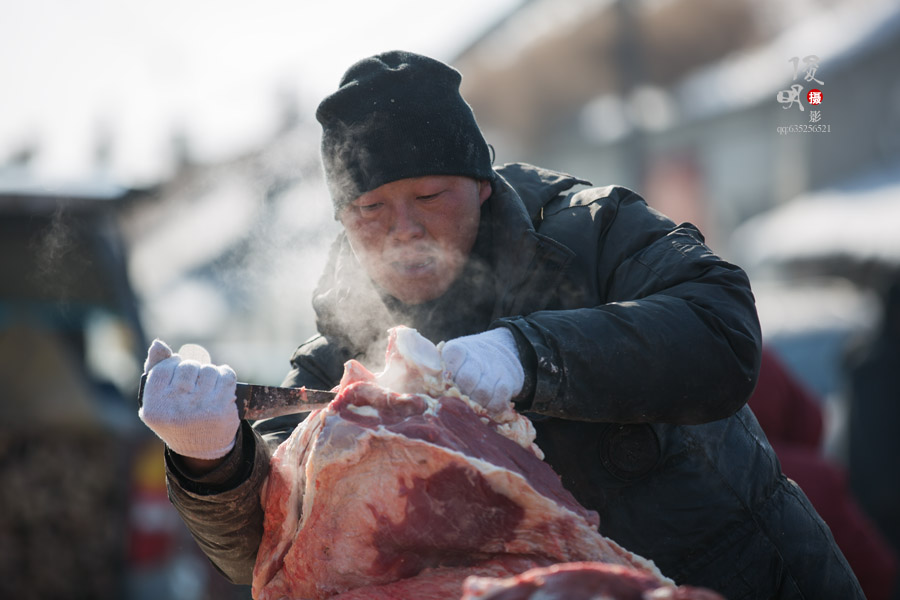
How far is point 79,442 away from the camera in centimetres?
604

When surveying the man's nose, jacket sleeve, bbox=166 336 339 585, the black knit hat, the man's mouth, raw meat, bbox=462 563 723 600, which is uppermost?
the black knit hat

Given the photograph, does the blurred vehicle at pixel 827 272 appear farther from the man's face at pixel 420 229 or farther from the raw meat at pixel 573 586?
the raw meat at pixel 573 586

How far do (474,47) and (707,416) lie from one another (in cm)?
1258

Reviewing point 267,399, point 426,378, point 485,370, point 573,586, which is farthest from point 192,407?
point 573,586

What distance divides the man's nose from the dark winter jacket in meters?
0.22

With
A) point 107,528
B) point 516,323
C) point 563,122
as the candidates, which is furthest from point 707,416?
point 563,122

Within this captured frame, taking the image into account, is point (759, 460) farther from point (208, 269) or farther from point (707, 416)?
point (208, 269)

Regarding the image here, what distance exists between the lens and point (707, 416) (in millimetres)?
2047

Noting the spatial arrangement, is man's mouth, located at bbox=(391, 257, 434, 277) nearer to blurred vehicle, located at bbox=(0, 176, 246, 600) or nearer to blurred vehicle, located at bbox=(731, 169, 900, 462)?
blurred vehicle, located at bbox=(0, 176, 246, 600)

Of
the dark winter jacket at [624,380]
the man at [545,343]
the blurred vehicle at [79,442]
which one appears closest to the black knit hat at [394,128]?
the man at [545,343]

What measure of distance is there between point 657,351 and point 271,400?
36.2 inches

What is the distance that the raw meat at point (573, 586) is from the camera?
1.36 m

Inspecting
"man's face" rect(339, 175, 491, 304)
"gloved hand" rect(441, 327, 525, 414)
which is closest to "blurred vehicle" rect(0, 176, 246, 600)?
"man's face" rect(339, 175, 491, 304)

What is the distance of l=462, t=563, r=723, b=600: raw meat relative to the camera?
1.36 m
